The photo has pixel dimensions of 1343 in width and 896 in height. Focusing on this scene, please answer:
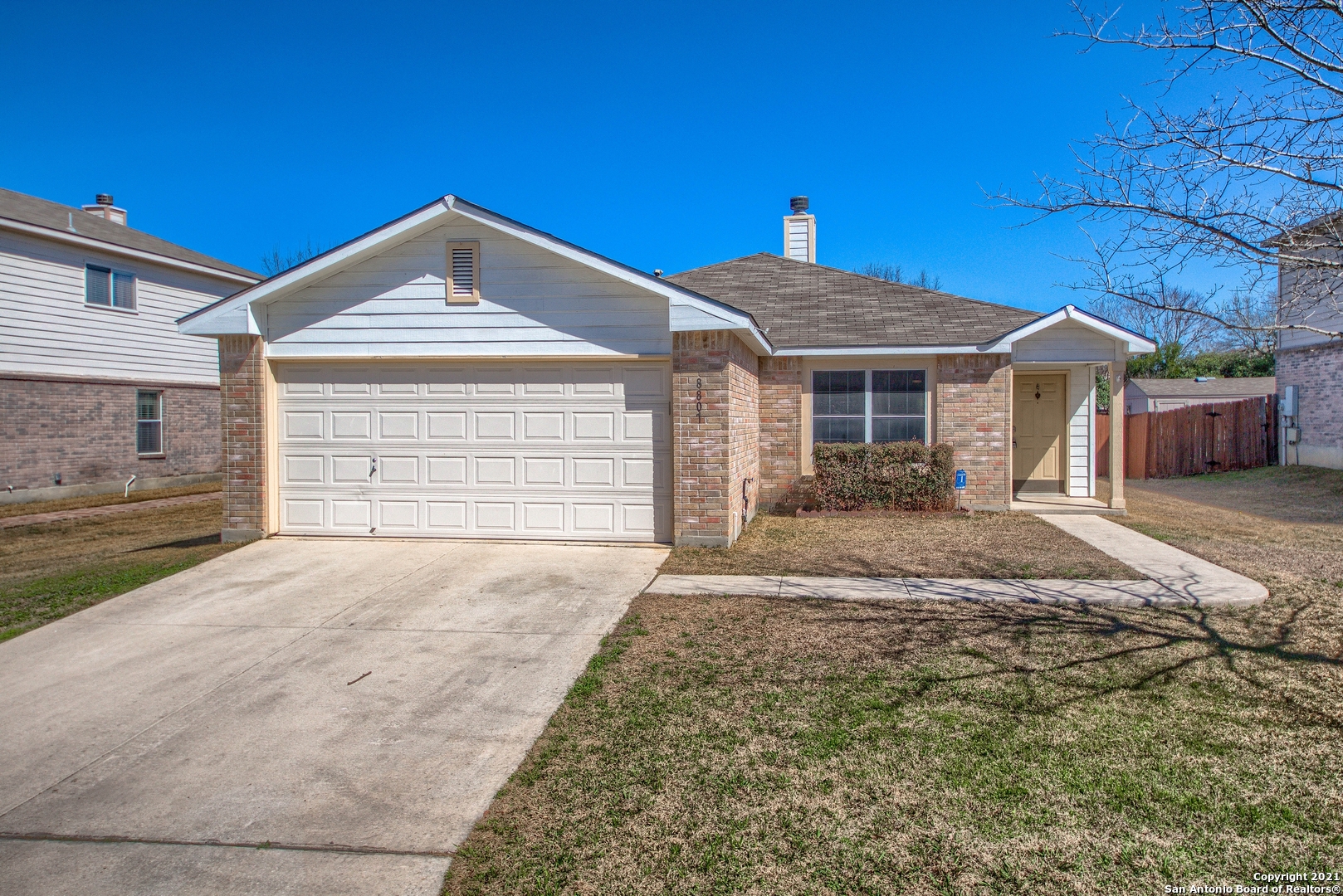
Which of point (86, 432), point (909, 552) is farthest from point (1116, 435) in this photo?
point (86, 432)

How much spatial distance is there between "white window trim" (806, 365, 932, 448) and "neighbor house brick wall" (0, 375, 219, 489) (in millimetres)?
15576

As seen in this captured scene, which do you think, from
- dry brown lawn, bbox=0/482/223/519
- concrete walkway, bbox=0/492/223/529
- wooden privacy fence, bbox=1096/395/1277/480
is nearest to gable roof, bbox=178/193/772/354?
concrete walkway, bbox=0/492/223/529

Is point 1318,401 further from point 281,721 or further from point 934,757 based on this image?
point 281,721

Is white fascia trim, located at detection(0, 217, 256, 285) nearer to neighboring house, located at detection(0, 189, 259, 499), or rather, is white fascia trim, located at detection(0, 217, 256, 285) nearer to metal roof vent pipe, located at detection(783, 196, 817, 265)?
neighboring house, located at detection(0, 189, 259, 499)

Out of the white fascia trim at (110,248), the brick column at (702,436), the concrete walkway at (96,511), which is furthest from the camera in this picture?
the white fascia trim at (110,248)

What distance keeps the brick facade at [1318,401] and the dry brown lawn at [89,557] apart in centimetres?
2264

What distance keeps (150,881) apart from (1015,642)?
17.7 feet

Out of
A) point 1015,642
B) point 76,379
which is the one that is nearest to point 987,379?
point 1015,642

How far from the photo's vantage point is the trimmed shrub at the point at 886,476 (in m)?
12.2

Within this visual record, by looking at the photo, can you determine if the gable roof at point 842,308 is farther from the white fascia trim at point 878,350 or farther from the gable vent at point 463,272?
the gable vent at point 463,272

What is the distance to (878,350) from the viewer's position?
12234 mm

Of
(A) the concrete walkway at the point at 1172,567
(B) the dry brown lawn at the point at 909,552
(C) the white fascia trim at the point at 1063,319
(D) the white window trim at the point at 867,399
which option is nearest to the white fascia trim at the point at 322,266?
(B) the dry brown lawn at the point at 909,552

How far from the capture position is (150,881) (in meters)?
3.27

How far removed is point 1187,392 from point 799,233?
22.6 m
